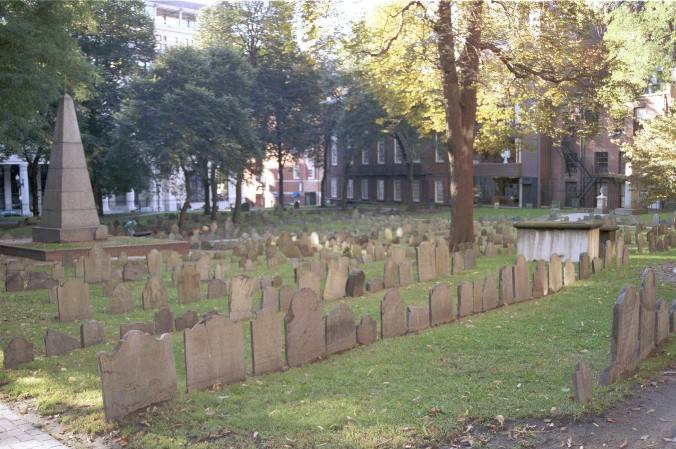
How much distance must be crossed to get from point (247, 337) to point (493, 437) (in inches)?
157

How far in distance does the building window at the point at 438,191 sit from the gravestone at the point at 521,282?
40302 mm

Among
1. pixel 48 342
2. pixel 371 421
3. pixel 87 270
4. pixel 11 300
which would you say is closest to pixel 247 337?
pixel 48 342

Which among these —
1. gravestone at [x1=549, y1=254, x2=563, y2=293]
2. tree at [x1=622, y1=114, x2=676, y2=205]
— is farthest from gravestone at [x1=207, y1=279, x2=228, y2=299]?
tree at [x1=622, y1=114, x2=676, y2=205]

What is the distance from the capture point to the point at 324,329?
719 cm

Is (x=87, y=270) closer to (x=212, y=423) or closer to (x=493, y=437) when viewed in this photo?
(x=212, y=423)

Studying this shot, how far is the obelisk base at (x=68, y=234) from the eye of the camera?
17406mm

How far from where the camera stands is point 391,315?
798 centimetres

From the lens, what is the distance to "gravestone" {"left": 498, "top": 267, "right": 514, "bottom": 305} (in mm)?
9836

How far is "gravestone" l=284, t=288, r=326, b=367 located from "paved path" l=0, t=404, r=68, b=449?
2441mm

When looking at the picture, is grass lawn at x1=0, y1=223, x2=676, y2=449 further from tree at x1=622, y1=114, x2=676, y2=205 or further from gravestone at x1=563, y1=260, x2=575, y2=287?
tree at x1=622, y1=114, x2=676, y2=205

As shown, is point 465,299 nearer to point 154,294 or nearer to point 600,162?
point 154,294

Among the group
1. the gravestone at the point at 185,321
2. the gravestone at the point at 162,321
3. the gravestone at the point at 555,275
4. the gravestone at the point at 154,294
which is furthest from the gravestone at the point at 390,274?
the gravestone at the point at 162,321

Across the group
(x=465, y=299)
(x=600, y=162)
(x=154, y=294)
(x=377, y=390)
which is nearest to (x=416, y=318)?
(x=465, y=299)

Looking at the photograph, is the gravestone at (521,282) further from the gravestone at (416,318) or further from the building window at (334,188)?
the building window at (334,188)
